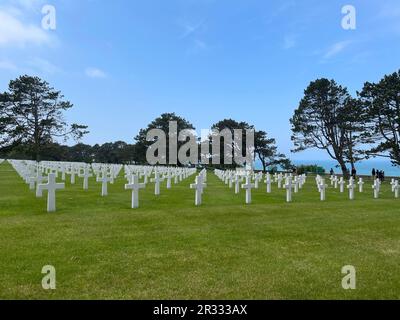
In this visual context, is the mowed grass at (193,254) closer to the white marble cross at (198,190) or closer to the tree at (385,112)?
the white marble cross at (198,190)

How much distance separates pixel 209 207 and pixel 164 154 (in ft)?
179

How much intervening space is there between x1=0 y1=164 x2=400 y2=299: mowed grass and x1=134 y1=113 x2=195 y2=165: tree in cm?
5466

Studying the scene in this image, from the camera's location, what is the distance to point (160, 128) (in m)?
66.2

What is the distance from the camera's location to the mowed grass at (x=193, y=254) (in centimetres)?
430

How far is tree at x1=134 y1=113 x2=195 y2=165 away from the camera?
64.4 m

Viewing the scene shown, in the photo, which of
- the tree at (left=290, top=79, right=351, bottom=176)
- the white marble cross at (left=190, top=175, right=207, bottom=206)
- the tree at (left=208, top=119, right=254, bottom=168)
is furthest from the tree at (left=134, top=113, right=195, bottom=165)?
the white marble cross at (left=190, top=175, right=207, bottom=206)

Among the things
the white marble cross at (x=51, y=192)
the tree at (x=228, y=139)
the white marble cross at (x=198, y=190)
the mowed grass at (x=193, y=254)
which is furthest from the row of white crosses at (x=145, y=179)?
the tree at (x=228, y=139)

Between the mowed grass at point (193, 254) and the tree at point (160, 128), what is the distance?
54657 millimetres

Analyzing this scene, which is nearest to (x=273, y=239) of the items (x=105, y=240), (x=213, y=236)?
(x=213, y=236)

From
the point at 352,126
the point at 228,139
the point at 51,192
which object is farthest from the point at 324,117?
the point at 51,192

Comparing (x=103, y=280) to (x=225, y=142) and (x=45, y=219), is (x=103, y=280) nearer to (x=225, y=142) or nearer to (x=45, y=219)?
(x=45, y=219)

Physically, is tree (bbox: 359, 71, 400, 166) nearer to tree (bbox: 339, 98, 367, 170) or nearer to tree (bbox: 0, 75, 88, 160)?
tree (bbox: 339, 98, 367, 170)

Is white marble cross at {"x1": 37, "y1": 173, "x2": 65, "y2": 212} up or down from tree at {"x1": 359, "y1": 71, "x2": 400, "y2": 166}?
down
